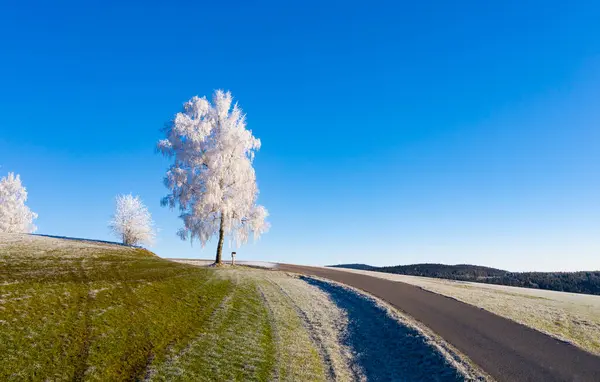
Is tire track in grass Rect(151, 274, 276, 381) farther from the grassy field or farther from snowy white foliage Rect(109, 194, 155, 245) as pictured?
snowy white foliage Rect(109, 194, 155, 245)

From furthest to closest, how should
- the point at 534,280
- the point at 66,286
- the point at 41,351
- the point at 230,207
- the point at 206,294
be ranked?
1. the point at 534,280
2. the point at 230,207
3. the point at 206,294
4. the point at 66,286
5. the point at 41,351

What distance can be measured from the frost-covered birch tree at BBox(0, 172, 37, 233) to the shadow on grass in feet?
211

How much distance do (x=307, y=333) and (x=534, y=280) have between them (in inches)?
1414

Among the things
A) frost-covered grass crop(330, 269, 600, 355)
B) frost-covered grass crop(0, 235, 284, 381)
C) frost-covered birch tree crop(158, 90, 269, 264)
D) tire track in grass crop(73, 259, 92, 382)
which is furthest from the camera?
frost-covered birch tree crop(158, 90, 269, 264)

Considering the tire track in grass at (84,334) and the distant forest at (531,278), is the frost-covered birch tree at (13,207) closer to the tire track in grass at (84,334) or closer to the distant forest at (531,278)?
the tire track in grass at (84,334)

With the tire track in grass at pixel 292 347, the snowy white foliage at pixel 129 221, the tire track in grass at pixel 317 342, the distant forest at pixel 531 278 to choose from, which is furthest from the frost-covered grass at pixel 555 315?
the snowy white foliage at pixel 129 221

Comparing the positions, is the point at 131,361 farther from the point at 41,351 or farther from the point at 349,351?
the point at 349,351

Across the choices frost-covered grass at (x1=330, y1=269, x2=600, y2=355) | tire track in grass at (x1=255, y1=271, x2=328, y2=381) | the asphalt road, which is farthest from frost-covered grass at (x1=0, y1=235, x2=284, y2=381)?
frost-covered grass at (x1=330, y1=269, x2=600, y2=355)

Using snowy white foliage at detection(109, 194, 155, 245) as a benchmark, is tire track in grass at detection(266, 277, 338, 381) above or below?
below

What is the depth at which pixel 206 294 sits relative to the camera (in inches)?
765

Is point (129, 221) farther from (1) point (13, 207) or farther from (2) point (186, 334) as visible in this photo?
(2) point (186, 334)

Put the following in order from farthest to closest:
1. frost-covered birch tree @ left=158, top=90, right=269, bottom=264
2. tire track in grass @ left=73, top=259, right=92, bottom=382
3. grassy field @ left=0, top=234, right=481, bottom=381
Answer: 1. frost-covered birch tree @ left=158, top=90, right=269, bottom=264
2. grassy field @ left=0, top=234, right=481, bottom=381
3. tire track in grass @ left=73, top=259, right=92, bottom=382

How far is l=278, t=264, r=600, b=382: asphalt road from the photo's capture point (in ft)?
35.4

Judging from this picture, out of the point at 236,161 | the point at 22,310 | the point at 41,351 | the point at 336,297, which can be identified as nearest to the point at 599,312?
the point at 336,297
